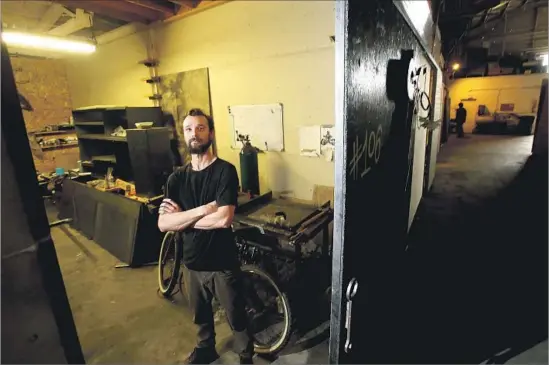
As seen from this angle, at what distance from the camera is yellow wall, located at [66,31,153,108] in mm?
4855

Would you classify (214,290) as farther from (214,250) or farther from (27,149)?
(27,149)

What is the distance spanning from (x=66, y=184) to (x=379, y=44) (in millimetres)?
5595

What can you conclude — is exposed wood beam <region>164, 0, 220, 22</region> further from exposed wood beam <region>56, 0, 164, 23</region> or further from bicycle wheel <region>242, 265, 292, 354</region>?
bicycle wheel <region>242, 265, 292, 354</region>

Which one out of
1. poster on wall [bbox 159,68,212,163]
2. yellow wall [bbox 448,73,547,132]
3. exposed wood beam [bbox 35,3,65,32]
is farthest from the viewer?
yellow wall [bbox 448,73,547,132]

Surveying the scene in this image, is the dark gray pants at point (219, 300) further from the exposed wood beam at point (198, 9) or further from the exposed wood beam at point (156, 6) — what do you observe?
the exposed wood beam at point (156, 6)

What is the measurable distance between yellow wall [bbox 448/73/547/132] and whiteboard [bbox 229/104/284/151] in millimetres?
13402

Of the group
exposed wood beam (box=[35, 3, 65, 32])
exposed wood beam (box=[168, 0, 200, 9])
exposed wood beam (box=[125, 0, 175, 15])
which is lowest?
exposed wood beam (box=[168, 0, 200, 9])

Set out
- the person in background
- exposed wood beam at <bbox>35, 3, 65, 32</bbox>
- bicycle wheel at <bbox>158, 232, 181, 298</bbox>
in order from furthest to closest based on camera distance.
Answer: the person in background
exposed wood beam at <bbox>35, 3, 65, 32</bbox>
bicycle wheel at <bbox>158, 232, 181, 298</bbox>

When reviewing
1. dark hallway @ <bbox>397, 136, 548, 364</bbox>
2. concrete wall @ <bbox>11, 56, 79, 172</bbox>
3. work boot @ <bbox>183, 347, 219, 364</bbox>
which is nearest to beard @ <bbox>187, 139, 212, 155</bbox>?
work boot @ <bbox>183, 347, 219, 364</bbox>

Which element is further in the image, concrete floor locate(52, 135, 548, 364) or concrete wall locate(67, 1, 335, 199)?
concrete wall locate(67, 1, 335, 199)

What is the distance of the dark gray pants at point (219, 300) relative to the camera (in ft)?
6.26

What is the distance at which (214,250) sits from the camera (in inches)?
73.8

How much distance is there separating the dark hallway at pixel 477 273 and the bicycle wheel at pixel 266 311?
0.94 metres

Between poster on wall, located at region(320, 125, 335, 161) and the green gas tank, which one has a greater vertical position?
poster on wall, located at region(320, 125, 335, 161)
